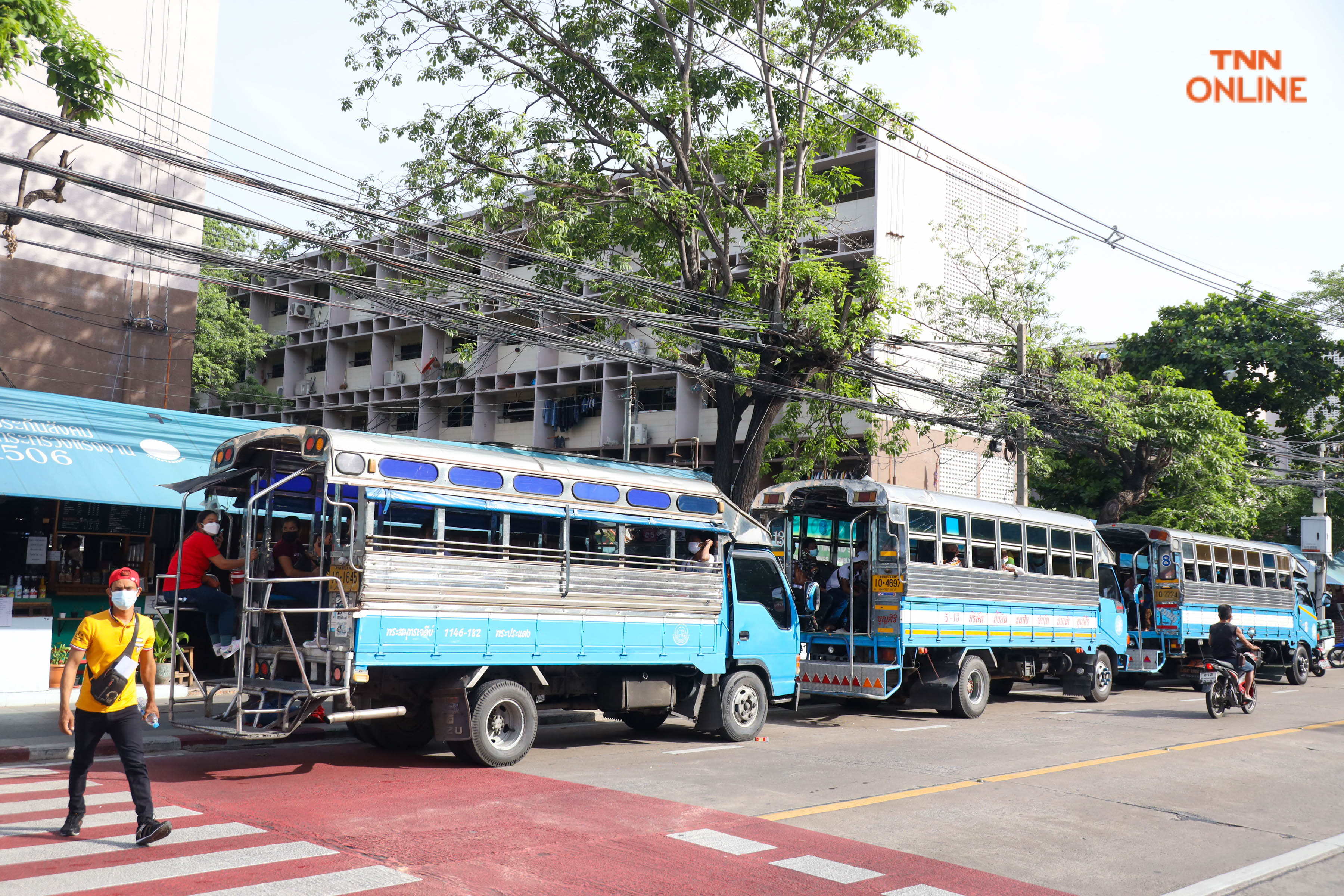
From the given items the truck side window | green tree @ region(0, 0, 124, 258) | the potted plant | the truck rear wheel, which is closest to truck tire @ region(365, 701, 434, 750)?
the truck rear wheel

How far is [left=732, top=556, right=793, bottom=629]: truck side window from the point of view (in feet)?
42.2

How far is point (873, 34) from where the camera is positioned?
17.9 meters

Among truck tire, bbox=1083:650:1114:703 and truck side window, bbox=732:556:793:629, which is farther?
truck tire, bbox=1083:650:1114:703

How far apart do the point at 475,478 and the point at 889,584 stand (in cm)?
677

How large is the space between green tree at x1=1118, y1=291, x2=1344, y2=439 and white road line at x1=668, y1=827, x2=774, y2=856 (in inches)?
1104

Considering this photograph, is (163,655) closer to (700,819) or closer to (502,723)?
(502,723)

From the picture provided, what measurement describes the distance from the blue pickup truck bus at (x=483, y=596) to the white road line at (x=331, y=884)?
9.69 ft

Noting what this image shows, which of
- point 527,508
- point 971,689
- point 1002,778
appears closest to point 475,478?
point 527,508

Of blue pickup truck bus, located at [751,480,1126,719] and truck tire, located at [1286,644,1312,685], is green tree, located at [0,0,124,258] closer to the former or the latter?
blue pickup truck bus, located at [751,480,1126,719]

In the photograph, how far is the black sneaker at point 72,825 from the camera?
22.3 feet

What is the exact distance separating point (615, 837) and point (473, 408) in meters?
30.3

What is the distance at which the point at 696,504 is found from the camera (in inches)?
482

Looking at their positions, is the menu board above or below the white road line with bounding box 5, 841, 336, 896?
above

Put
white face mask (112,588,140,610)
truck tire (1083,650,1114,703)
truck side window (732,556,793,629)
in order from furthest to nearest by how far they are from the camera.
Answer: truck tire (1083,650,1114,703)
truck side window (732,556,793,629)
white face mask (112,588,140,610)
